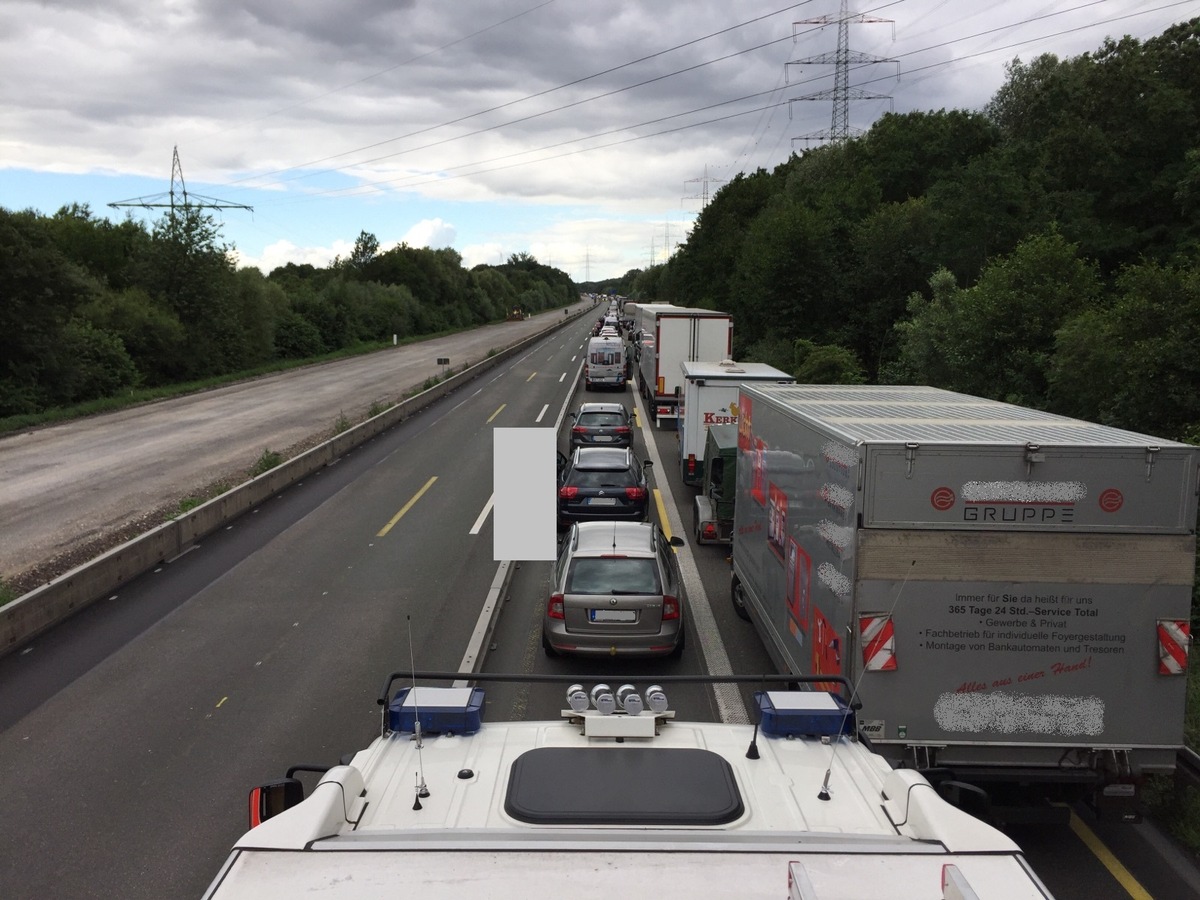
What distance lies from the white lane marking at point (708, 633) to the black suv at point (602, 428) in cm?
275

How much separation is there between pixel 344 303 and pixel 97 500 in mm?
58410

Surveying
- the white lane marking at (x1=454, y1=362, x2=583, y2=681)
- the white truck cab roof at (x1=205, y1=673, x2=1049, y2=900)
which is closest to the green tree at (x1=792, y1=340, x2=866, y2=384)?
the white lane marking at (x1=454, y1=362, x2=583, y2=681)

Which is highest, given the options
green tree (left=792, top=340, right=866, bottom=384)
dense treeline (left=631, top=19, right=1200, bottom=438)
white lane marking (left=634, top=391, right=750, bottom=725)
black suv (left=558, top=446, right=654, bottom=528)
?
dense treeline (left=631, top=19, right=1200, bottom=438)

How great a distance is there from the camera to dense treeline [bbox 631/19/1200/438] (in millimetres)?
15766

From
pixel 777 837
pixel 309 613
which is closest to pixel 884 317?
pixel 309 613

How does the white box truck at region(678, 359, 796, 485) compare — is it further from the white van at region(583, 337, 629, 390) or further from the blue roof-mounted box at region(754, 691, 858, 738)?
the white van at region(583, 337, 629, 390)

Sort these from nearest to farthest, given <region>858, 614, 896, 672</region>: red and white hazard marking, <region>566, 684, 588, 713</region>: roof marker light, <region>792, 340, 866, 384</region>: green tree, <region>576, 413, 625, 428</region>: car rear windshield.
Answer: <region>566, 684, 588, 713</region>: roof marker light → <region>858, 614, 896, 672</region>: red and white hazard marking → <region>576, 413, 625, 428</region>: car rear windshield → <region>792, 340, 866, 384</region>: green tree

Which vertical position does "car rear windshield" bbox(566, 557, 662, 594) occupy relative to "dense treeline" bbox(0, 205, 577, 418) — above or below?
below

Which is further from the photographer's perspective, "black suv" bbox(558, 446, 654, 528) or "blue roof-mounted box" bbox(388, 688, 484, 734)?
"black suv" bbox(558, 446, 654, 528)

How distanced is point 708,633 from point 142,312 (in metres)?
42.1

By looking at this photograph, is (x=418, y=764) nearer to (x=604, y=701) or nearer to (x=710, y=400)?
(x=604, y=701)

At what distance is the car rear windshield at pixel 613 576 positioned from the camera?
10.4 metres

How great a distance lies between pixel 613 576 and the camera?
1057 centimetres

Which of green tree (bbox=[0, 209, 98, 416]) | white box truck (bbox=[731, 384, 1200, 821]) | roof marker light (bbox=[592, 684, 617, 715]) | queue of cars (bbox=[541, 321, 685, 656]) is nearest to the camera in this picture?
roof marker light (bbox=[592, 684, 617, 715])
